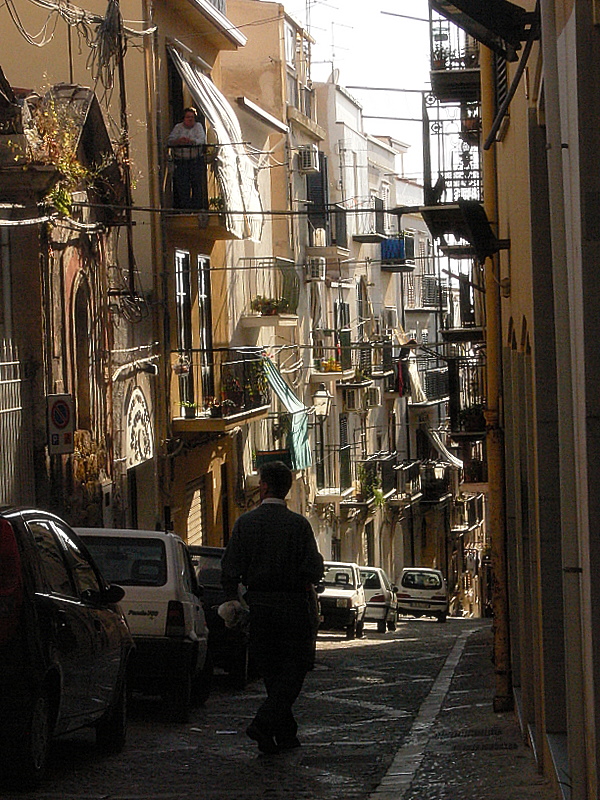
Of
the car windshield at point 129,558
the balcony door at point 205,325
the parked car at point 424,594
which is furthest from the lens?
the parked car at point 424,594

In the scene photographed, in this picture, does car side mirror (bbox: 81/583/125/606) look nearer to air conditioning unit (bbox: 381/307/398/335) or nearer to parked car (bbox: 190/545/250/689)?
parked car (bbox: 190/545/250/689)

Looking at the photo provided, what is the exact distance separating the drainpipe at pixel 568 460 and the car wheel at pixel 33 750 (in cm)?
315

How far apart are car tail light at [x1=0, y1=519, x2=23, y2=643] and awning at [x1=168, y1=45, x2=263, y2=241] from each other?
61.6 ft

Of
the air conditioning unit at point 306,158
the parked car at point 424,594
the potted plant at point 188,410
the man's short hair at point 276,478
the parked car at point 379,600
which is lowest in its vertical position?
the parked car at point 424,594

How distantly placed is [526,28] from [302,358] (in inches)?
1387

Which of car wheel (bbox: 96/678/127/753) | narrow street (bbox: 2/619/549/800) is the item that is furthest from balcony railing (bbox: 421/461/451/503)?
car wheel (bbox: 96/678/127/753)

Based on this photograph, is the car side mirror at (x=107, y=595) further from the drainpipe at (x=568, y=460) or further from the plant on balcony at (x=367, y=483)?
the plant on balcony at (x=367, y=483)

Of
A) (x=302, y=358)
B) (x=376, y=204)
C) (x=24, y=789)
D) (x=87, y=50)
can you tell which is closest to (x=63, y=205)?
(x=87, y=50)

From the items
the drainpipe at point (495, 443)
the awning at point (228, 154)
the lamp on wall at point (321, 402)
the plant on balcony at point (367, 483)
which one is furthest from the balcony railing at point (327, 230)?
the drainpipe at point (495, 443)

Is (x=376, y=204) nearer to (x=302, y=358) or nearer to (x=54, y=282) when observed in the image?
(x=302, y=358)

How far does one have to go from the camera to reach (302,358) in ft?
142

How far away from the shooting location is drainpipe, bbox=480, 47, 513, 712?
11961 millimetres

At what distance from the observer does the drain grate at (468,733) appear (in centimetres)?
1019

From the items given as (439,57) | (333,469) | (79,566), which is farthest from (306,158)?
(79,566)
